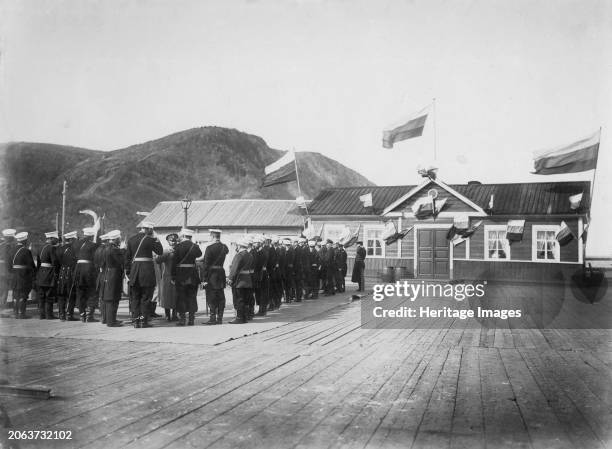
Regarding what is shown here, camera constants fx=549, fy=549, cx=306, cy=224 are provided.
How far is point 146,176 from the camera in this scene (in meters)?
88.2

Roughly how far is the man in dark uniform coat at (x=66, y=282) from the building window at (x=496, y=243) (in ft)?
59.4

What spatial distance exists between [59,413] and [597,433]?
13.5 feet

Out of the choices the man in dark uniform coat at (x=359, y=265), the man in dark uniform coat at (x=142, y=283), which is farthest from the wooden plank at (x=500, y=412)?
the man in dark uniform coat at (x=359, y=265)

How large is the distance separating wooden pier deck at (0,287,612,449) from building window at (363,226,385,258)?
1689 centimetres

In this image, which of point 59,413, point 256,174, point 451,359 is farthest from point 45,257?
point 256,174

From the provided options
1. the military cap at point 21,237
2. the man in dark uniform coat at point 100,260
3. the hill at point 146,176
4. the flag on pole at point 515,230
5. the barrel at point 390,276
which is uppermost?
the hill at point 146,176

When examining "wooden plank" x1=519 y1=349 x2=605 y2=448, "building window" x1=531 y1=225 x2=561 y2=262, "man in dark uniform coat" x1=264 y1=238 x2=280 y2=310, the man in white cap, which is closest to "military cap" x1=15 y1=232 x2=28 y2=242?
the man in white cap

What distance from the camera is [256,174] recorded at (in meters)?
120

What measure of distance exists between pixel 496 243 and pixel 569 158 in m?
10.6

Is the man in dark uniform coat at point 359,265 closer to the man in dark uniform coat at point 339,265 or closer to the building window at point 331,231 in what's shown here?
the man in dark uniform coat at point 339,265

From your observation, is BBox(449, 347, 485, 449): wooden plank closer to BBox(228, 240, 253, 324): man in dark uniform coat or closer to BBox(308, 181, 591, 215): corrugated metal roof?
BBox(228, 240, 253, 324): man in dark uniform coat

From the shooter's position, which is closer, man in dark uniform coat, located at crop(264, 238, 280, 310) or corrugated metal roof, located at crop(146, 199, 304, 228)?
man in dark uniform coat, located at crop(264, 238, 280, 310)

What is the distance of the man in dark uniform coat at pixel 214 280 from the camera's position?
9.95m

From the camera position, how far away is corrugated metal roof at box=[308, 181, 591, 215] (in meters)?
23.5
